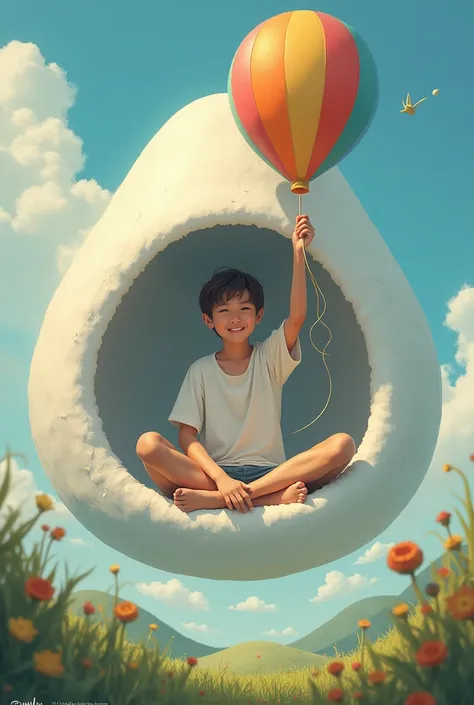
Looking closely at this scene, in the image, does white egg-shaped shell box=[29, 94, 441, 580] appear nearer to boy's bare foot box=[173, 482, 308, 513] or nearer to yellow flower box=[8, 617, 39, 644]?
boy's bare foot box=[173, 482, 308, 513]

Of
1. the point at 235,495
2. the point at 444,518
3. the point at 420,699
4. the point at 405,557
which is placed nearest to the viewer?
the point at 420,699

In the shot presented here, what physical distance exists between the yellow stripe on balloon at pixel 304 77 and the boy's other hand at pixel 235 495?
144 cm

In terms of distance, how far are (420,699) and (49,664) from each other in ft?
2.54

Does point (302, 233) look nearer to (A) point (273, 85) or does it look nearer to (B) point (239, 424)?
(A) point (273, 85)

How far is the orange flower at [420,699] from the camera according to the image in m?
1.58

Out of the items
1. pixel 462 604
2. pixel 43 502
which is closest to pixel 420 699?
pixel 462 604

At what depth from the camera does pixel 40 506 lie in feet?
6.09

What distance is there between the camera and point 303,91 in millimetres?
3180

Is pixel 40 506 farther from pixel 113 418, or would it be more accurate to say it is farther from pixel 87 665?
pixel 113 418

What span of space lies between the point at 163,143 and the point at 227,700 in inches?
105

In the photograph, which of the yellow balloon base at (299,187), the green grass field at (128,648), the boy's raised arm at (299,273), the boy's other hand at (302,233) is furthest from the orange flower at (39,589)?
the yellow balloon base at (299,187)

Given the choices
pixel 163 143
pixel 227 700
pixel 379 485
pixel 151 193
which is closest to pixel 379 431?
pixel 379 485

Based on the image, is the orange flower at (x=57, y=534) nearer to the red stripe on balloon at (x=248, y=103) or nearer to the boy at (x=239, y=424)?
the boy at (x=239, y=424)

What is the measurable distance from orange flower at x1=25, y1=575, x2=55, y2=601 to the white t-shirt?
1.76 metres
